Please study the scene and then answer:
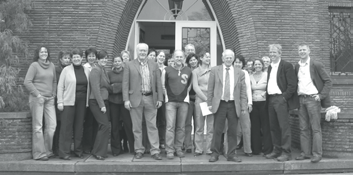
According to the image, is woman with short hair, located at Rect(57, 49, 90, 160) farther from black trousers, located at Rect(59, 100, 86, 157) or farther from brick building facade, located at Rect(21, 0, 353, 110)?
brick building facade, located at Rect(21, 0, 353, 110)

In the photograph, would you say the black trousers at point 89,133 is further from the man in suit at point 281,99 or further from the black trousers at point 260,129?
the man in suit at point 281,99

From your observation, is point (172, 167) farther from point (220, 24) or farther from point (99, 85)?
point (220, 24)

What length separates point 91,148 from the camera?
6.76m

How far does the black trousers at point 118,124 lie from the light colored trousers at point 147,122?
0.33 m

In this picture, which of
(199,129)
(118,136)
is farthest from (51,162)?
(199,129)

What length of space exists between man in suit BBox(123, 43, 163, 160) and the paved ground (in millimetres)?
365

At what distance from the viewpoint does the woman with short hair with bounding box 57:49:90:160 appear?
20.0 feet

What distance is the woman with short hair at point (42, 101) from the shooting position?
6.04 metres

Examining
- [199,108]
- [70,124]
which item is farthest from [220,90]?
[70,124]

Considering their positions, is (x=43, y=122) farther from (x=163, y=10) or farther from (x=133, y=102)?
(x=163, y=10)

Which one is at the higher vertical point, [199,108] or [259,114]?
[199,108]

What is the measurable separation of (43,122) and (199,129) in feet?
9.88

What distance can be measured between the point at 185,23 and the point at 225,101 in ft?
15.2

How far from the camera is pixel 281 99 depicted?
20.2 ft
